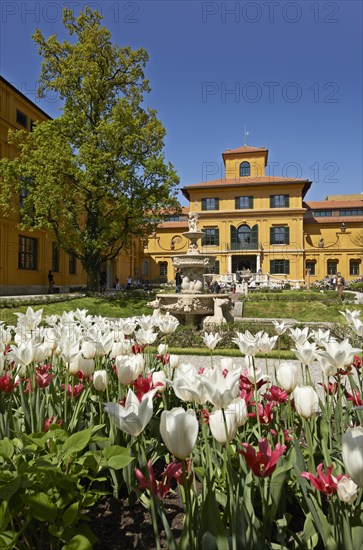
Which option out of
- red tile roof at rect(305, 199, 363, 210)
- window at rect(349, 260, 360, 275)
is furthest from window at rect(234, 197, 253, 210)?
window at rect(349, 260, 360, 275)

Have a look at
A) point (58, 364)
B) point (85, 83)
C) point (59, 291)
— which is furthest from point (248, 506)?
point (59, 291)

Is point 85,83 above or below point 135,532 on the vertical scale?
above

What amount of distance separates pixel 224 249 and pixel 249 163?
36.3 ft

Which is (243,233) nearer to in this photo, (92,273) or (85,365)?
(92,273)

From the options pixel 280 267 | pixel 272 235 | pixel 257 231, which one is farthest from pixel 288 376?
pixel 272 235

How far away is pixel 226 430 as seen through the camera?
149 cm

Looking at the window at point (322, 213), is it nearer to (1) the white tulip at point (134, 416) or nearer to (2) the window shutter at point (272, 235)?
(2) the window shutter at point (272, 235)

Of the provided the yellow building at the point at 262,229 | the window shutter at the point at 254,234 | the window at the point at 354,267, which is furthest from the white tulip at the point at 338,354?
the window at the point at 354,267

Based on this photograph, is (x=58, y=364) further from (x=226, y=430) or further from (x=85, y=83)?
(x=85, y=83)

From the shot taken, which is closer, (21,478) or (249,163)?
(21,478)

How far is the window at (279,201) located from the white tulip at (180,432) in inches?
1646

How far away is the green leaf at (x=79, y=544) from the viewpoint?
1502mm

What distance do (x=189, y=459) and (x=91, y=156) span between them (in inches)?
758

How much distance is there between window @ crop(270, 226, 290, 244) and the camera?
40.6 meters
